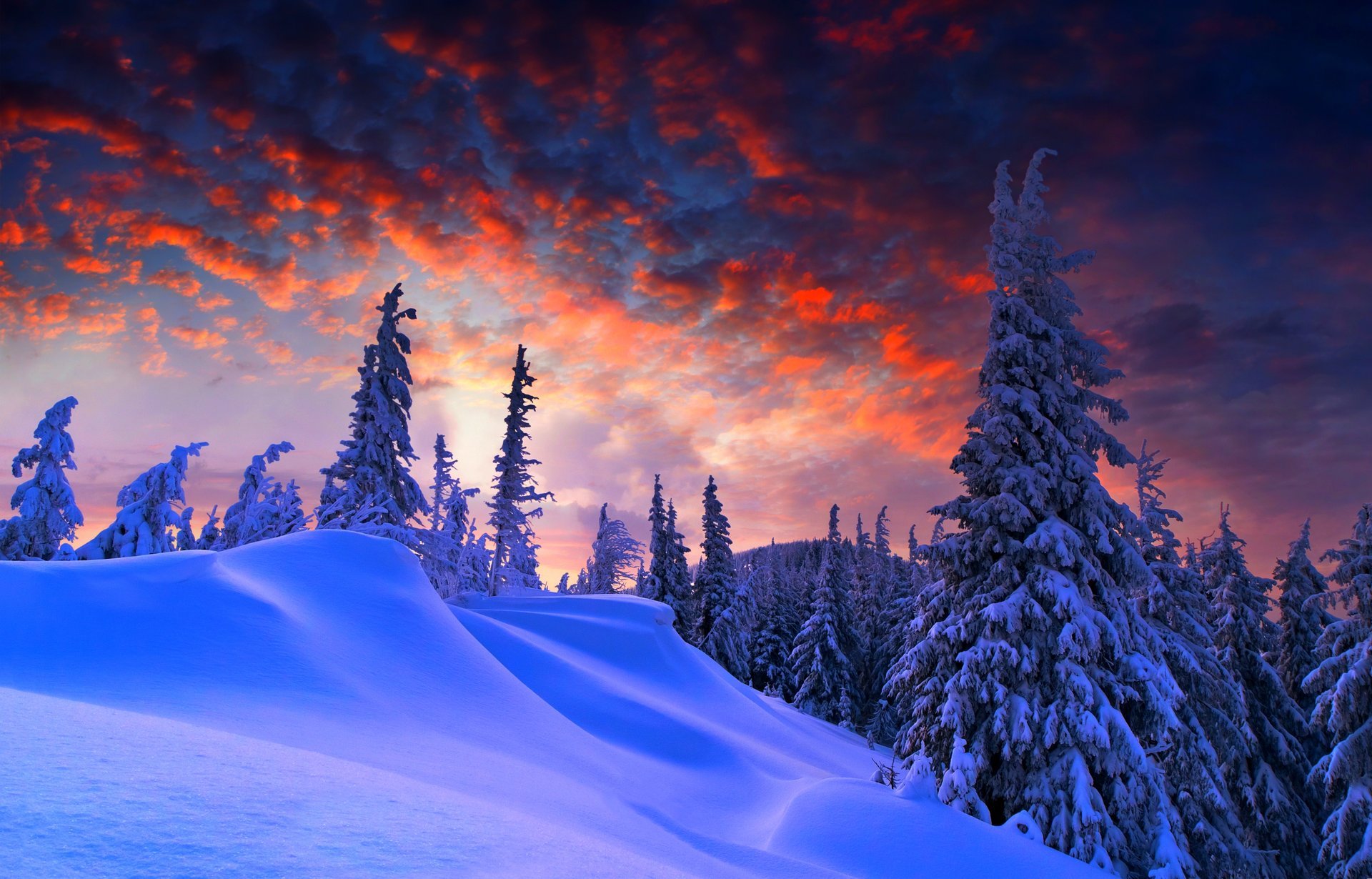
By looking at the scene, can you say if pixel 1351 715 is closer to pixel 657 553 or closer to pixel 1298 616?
pixel 1298 616

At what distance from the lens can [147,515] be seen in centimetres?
2212

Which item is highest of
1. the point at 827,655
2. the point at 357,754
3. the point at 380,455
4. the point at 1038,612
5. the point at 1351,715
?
the point at 380,455

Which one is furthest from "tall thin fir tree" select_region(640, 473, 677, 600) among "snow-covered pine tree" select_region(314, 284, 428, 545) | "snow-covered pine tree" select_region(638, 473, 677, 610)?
"snow-covered pine tree" select_region(314, 284, 428, 545)

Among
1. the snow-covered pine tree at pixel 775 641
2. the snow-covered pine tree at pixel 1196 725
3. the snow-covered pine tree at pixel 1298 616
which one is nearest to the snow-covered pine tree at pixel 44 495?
the snow-covered pine tree at pixel 1196 725

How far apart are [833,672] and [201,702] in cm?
3489

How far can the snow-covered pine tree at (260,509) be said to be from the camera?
85.8ft

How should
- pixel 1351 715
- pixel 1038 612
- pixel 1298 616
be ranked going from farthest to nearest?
pixel 1298 616 < pixel 1351 715 < pixel 1038 612

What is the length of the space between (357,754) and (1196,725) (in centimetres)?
1628

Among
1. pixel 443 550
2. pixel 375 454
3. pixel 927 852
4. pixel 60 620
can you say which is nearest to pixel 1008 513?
pixel 927 852

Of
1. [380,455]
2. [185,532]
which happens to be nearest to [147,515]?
[185,532]

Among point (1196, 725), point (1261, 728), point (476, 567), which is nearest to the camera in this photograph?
point (1196, 725)

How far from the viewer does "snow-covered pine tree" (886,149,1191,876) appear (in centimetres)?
1078

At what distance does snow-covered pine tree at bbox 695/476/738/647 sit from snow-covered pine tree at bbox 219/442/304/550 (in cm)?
2145

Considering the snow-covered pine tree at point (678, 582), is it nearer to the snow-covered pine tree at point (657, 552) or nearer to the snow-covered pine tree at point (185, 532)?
the snow-covered pine tree at point (657, 552)
